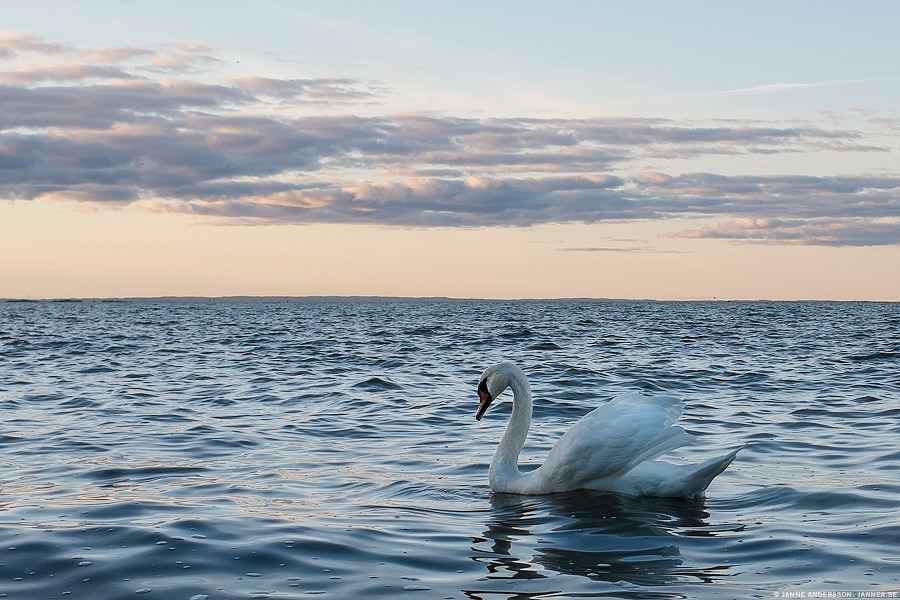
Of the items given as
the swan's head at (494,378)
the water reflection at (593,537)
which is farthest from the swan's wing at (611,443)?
the swan's head at (494,378)

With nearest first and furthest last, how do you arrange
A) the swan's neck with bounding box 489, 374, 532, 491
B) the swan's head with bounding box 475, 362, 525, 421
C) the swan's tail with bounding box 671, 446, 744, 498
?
the swan's tail with bounding box 671, 446, 744, 498 → the swan's neck with bounding box 489, 374, 532, 491 → the swan's head with bounding box 475, 362, 525, 421

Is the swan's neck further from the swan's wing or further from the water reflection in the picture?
the swan's wing

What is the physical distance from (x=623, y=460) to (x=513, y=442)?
141 cm

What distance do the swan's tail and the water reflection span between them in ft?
0.35

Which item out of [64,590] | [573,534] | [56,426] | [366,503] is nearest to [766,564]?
[573,534]

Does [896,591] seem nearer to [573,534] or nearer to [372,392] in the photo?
[573,534]

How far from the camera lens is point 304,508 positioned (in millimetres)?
8266

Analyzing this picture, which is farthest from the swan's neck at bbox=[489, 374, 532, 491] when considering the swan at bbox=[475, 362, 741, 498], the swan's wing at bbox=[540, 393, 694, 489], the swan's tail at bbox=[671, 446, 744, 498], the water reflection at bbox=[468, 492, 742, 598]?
the swan's tail at bbox=[671, 446, 744, 498]

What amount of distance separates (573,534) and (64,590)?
3491 millimetres

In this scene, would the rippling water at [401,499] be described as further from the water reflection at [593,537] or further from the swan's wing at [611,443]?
the swan's wing at [611,443]

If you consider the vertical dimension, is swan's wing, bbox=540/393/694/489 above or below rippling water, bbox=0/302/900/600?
above

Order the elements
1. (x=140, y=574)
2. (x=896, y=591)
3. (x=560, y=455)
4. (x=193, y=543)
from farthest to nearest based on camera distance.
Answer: (x=560, y=455) < (x=193, y=543) < (x=140, y=574) < (x=896, y=591)

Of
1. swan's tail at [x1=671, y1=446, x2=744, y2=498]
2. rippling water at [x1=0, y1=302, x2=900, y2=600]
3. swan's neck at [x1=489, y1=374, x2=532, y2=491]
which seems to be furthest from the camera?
swan's neck at [x1=489, y1=374, x2=532, y2=491]

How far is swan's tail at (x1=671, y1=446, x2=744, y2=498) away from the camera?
8266 mm
